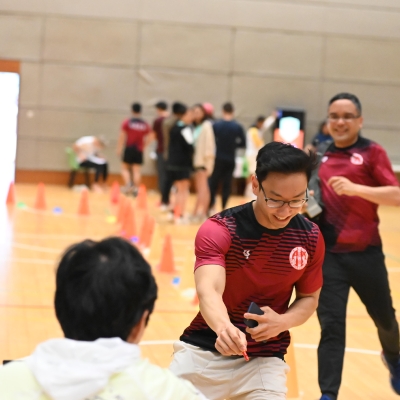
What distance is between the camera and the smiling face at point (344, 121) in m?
4.67

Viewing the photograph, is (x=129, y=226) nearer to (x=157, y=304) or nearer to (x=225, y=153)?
(x=225, y=153)

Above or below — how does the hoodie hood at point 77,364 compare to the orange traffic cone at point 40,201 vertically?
above

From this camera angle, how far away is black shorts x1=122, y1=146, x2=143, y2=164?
16.8 metres

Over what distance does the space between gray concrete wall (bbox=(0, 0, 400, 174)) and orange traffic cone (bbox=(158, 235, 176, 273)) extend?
10369 millimetres

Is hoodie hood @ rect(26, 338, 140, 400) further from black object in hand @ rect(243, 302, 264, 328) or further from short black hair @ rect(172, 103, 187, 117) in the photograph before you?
short black hair @ rect(172, 103, 187, 117)

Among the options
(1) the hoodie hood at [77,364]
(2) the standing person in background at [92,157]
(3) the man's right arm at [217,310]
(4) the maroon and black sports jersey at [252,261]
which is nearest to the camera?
(1) the hoodie hood at [77,364]

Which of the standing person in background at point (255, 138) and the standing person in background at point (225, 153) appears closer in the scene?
the standing person in background at point (225, 153)

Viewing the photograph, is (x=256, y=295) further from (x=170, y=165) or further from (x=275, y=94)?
(x=275, y=94)

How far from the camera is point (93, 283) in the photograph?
1.80 metres

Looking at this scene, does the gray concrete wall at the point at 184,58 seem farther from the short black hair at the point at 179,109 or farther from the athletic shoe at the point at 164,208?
the short black hair at the point at 179,109

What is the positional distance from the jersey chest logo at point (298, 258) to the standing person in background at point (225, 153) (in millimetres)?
10069

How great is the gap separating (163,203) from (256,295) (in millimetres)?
11321

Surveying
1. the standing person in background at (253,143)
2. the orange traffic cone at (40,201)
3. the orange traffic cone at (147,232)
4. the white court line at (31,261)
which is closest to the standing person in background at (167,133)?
the orange traffic cone at (40,201)

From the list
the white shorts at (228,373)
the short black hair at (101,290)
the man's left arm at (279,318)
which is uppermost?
the short black hair at (101,290)
